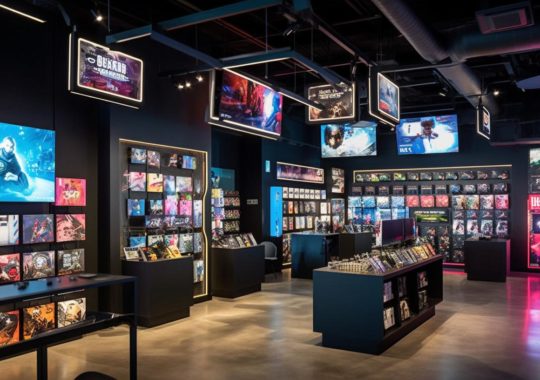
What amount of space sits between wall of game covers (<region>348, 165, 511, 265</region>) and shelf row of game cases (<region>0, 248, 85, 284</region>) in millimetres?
8540

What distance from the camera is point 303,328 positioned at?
7.02 m

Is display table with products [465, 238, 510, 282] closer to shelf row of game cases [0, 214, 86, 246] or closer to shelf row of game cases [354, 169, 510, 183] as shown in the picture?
shelf row of game cases [354, 169, 510, 183]

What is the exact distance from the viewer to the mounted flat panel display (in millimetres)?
13383

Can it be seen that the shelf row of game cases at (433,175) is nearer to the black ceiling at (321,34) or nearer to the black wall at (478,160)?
the black wall at (478,160)

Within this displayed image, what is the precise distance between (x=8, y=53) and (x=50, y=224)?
223 centimetres

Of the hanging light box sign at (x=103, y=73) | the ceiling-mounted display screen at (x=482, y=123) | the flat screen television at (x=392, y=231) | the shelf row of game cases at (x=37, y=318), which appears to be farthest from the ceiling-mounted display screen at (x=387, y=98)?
the shelf row of game cases at (x=37, y=318)

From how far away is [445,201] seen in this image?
14234mm

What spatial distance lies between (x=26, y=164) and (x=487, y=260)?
1001 centimetres

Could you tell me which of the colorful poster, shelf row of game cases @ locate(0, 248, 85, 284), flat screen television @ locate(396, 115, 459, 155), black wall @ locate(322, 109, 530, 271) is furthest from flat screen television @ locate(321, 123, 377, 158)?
shelf row of game cases @ locate(0, 248, 85, 284)

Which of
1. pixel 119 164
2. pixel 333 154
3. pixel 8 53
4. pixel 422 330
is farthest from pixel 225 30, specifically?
pixel 333 154

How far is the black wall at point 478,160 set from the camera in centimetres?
1331

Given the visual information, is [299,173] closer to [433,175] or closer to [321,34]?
[433,175]

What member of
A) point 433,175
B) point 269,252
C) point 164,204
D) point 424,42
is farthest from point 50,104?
point 433,175

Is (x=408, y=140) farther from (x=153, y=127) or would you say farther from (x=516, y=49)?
(x=153, y=127)
